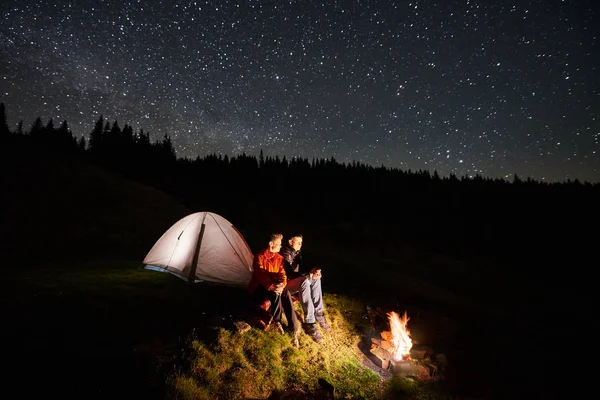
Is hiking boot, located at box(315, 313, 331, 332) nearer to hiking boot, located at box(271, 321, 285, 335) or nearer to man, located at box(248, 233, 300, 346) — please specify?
man, located at box(248, 233, 300, 346)

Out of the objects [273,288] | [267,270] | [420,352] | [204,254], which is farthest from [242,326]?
[420,352]

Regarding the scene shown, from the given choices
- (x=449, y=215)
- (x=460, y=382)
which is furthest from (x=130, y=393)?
(x=449, y=215)

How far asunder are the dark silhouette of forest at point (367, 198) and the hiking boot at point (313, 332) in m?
28.4

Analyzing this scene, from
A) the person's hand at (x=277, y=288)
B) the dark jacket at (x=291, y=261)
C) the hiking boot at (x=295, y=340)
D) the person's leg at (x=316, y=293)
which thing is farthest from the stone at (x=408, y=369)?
the person's hand at (x=277, y=288)

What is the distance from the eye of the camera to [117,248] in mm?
18344

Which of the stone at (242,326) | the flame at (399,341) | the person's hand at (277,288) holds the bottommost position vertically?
the flame at (399,341)

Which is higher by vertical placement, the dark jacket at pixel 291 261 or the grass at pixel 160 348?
the dark jacket at pixel 291 261

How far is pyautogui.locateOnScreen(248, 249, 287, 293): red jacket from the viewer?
6.65 m

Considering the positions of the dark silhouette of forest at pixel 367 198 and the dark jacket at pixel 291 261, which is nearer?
the dark jacket at pixel 291 261

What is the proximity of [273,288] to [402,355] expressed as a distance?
3.69m

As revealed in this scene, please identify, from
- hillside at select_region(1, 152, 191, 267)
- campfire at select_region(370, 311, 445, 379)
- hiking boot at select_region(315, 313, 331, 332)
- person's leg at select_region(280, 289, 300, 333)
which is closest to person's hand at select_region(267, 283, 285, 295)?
person's leg at select_region(280, 289, 300, 333)

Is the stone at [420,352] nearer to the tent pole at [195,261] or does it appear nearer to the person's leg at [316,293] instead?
the person's leg at [316,293]

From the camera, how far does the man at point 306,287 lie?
286 inches

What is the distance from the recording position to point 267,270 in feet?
22.5
